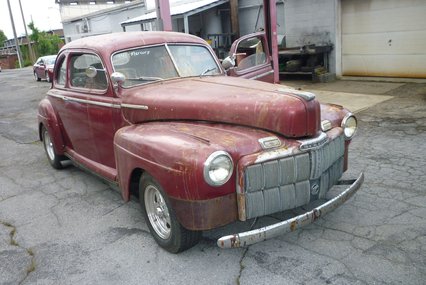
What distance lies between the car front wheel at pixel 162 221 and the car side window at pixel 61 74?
253 cm

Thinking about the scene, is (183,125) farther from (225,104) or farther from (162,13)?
(162,13)

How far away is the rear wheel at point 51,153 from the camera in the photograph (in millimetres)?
5812

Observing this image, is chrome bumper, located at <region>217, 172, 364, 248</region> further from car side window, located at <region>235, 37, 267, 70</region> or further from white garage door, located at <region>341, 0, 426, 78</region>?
white garage door, located at <region>341, 0, 426, 78</region>

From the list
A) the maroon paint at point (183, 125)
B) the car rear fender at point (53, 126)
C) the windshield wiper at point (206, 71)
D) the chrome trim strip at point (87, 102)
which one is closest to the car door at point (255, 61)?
the windshield wiper at point (206, 71)

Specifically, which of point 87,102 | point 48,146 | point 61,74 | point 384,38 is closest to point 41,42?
point 384,38

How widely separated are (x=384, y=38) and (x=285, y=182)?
9.67 meters

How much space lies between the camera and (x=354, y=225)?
12.1 feet

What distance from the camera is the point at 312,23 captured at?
12.7m

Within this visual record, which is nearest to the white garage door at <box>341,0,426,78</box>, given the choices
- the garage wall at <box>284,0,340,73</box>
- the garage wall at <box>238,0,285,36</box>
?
the garage wall at <box>284,0,340,73</box>

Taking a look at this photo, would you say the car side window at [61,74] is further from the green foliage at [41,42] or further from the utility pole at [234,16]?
the green foliage at [41,42]

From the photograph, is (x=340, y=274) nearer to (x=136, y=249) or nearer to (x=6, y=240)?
(x=136, y=249)

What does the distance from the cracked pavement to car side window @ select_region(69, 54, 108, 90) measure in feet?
4.34

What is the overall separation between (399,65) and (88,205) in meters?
9.55

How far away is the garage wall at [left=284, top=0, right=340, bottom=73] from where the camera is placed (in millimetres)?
12109
